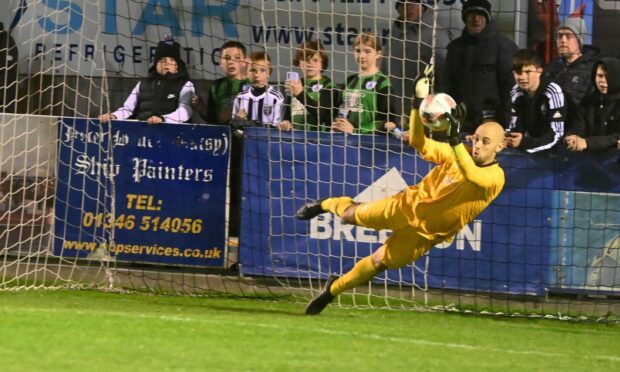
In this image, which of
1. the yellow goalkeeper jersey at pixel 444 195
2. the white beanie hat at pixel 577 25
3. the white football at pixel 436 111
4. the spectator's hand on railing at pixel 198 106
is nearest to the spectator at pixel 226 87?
the spectator's hand on railing at pixel 198 106

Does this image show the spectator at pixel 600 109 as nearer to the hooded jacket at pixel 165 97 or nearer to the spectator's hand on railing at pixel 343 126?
the spectator's hand on railing at pixel 343 126

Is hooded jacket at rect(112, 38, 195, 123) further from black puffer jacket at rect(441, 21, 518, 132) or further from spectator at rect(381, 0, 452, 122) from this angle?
black puffer jacket at rect(441, 21, 518, 132)

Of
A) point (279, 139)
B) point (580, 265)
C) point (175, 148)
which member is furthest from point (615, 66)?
point (175, 148)

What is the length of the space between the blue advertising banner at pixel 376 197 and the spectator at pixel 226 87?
0.80 m

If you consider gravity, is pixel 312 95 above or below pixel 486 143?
above

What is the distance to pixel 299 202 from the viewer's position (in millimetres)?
12234

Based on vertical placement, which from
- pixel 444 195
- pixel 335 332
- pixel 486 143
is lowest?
pixel 335 332

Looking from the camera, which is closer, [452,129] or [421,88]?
[452,129]

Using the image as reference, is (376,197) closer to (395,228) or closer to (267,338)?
(395,228)

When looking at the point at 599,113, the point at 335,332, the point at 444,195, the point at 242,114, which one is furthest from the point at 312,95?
the point at 335,332

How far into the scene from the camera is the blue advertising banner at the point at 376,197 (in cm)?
1178

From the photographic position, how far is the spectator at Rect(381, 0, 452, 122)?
1231cm

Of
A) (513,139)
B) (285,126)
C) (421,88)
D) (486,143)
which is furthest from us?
(285,126)

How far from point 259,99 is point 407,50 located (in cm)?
157
